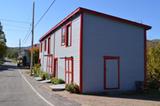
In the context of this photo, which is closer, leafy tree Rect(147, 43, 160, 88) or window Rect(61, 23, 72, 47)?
window Rect(61, 23, 72, 47)

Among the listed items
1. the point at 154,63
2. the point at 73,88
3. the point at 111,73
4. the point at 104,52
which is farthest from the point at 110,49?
the point at 154,63

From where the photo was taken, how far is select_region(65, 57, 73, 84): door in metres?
22.8

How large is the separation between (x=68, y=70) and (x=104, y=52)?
4.03 meters

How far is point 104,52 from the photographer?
21188 mm

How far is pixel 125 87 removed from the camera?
21.9 m

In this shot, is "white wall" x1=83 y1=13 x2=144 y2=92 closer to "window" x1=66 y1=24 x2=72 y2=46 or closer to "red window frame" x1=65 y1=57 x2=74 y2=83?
"red window frame" x1=65 y1=57 x2=74 y2=83

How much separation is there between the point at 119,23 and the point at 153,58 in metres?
8.42

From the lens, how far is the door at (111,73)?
21078 millimetres

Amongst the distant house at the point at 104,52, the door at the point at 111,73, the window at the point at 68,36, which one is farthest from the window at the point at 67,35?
the door at the point at 111,73

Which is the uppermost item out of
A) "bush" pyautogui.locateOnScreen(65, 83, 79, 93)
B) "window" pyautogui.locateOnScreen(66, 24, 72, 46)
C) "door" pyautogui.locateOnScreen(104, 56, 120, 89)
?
"window" pyautogui.locateOnScreen(66, 24, 72, 46)

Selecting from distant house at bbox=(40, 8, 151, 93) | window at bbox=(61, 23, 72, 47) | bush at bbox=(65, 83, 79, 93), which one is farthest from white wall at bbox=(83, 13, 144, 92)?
window at bbox=(61, 23, 72, 47)

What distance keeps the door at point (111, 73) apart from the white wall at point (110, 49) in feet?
0.91

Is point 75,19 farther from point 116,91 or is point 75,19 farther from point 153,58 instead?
point 153,58

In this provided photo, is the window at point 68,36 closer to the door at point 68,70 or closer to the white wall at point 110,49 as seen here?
the door at point 68,70
